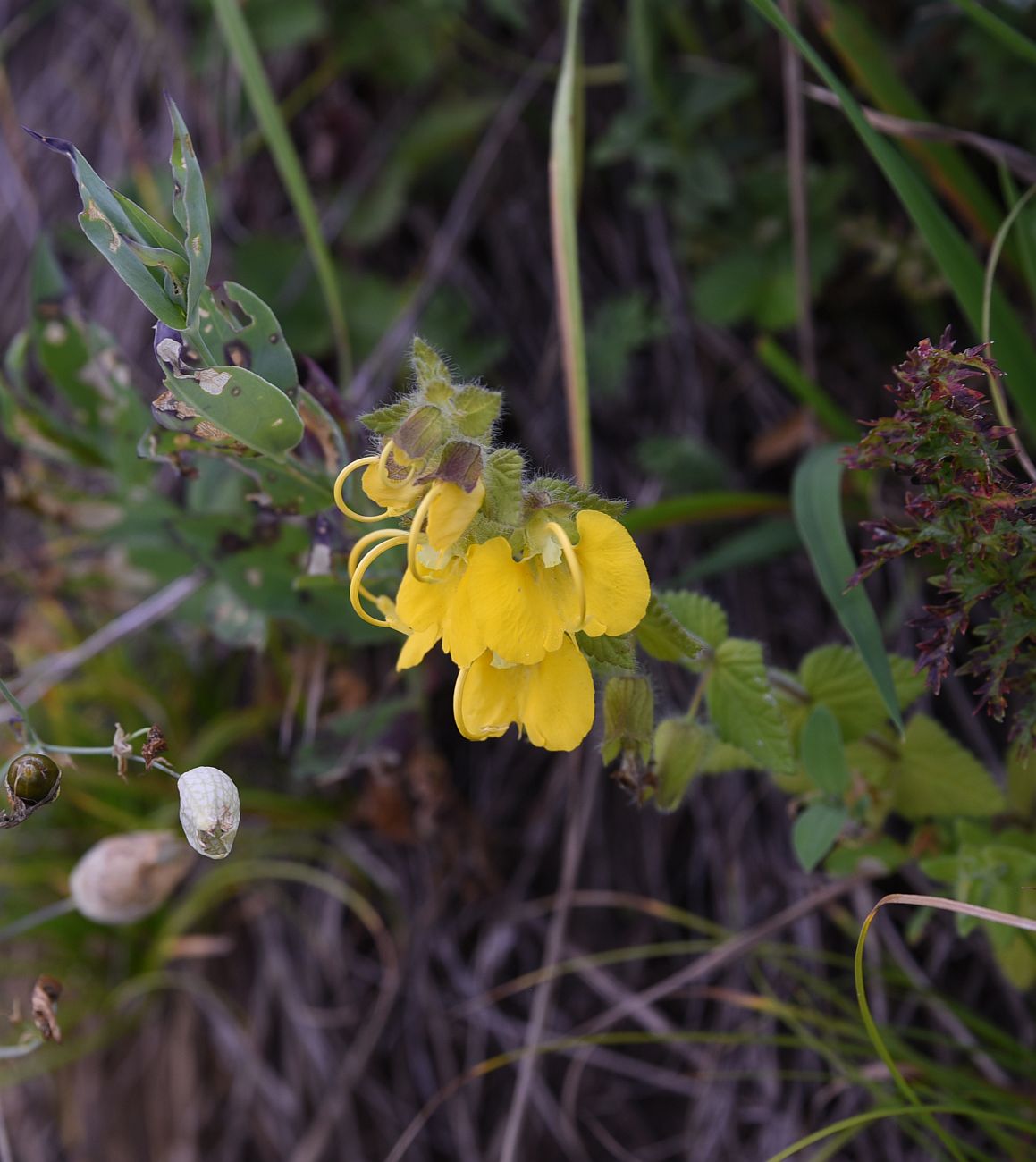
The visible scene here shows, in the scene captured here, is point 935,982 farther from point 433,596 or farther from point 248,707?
point 248,707

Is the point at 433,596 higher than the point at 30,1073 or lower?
higher

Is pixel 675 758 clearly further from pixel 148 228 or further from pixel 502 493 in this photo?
pixel 148 228

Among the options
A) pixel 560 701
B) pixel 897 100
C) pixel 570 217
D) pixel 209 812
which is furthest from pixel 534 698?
pixel 897 100

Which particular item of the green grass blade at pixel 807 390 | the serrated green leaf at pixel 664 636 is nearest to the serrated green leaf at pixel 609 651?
the serrated green leaf at pixel 664 636

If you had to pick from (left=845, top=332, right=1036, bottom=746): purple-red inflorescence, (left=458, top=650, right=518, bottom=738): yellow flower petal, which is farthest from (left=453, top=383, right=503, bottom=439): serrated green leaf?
(left=845, top=332, right=1036, bottom=746): purple-red inflorescence

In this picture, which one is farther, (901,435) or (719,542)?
(719,542)

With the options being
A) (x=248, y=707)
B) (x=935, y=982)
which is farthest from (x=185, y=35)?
(x=935, y=982)
